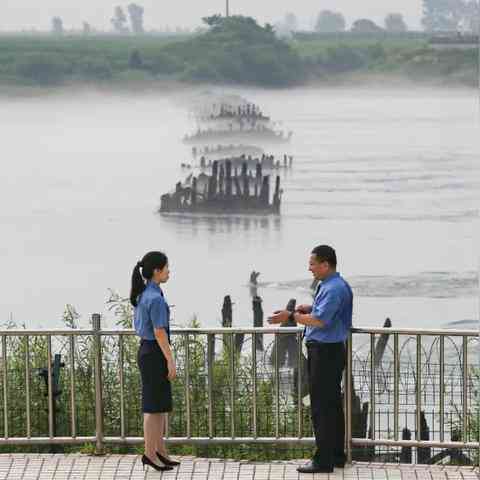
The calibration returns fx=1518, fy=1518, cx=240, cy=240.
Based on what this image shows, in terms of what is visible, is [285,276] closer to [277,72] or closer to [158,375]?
[277,72]

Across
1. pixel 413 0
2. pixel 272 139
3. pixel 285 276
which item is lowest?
pixel 285 276

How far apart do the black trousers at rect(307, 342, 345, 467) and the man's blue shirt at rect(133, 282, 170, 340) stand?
0.63 meters

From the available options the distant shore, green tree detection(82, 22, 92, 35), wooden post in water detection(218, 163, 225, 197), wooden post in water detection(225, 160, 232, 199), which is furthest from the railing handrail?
green tree detection(82, 22, 92, 35)

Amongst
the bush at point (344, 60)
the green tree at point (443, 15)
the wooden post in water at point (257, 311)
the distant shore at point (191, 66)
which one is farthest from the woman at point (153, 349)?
the green tree at point (443, 15)

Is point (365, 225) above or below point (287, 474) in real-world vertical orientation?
below

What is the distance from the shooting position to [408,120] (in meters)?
40.4

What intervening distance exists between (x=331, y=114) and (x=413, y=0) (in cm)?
746

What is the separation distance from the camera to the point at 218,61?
4091 cm

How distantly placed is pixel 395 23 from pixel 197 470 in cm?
3817

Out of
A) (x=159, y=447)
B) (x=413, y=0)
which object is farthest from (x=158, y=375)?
(x=413, y=0)

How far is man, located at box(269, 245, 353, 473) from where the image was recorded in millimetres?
6371

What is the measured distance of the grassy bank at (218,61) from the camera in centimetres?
4072

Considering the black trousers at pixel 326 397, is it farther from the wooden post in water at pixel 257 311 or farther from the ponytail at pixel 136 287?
the wooden post in water at pixel 257 311

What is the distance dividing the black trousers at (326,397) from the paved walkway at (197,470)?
0.38 ft
